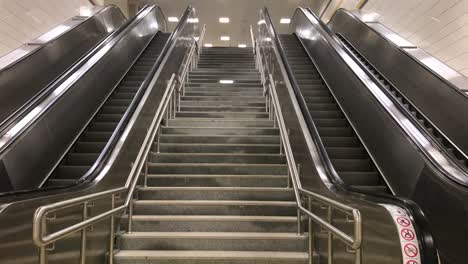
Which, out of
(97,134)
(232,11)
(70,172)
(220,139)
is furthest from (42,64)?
(232,11)

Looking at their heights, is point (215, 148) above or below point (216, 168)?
above

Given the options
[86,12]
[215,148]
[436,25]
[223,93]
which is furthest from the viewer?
[86,12]

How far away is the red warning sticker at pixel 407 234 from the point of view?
5.61 feet

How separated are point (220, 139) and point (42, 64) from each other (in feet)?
10.1

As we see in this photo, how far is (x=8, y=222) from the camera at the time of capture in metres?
1.97

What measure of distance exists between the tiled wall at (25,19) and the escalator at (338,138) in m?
5.46

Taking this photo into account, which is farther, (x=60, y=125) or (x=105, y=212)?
(x=60, y=125)

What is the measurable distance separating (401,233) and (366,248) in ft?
1.53

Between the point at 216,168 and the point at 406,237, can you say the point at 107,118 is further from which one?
the point at 406,237

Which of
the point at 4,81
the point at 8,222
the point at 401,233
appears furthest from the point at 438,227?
the point at 4,81

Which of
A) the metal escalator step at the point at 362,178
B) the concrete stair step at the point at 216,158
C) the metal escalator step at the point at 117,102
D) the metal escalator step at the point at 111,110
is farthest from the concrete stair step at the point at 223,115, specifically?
the metal escalator step at the point at 362,178

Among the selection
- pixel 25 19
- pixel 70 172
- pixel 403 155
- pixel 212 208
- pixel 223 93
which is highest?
pixel 25 19

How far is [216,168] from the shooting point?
4.54 meters

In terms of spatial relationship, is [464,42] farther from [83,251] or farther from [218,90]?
[83,251]
